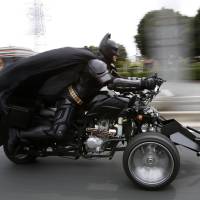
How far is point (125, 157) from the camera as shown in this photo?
14.6ft

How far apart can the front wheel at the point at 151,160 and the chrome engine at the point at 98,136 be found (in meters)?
0.44

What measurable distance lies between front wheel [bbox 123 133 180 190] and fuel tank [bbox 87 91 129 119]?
1.42 ft

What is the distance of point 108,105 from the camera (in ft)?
15.6

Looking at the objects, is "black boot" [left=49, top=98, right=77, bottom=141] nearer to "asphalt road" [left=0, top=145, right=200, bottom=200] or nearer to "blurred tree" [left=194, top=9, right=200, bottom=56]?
"asphalt road" [left=0, top=145, right=200, bottom=200]

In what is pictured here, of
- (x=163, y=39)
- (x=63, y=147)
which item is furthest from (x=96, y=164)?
(x=163, y=39)

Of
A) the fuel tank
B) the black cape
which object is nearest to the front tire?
the black cape

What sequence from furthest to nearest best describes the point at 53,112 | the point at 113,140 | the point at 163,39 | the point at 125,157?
the point at 163,39 < the point at 53,112 < the point at 113,140 < the point at 125,157

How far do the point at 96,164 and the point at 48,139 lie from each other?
812 mm

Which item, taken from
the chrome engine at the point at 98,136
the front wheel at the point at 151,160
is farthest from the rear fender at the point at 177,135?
the chrome engine at the point at 98,136

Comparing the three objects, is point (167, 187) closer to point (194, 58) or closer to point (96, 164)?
point (96, 164)

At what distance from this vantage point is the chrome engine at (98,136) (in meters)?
4.84

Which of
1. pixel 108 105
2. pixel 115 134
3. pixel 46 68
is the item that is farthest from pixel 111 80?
pixel 46 68

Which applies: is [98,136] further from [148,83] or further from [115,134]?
[148,83]

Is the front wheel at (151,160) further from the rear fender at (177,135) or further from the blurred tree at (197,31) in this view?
the blurred tree at (197,31)
